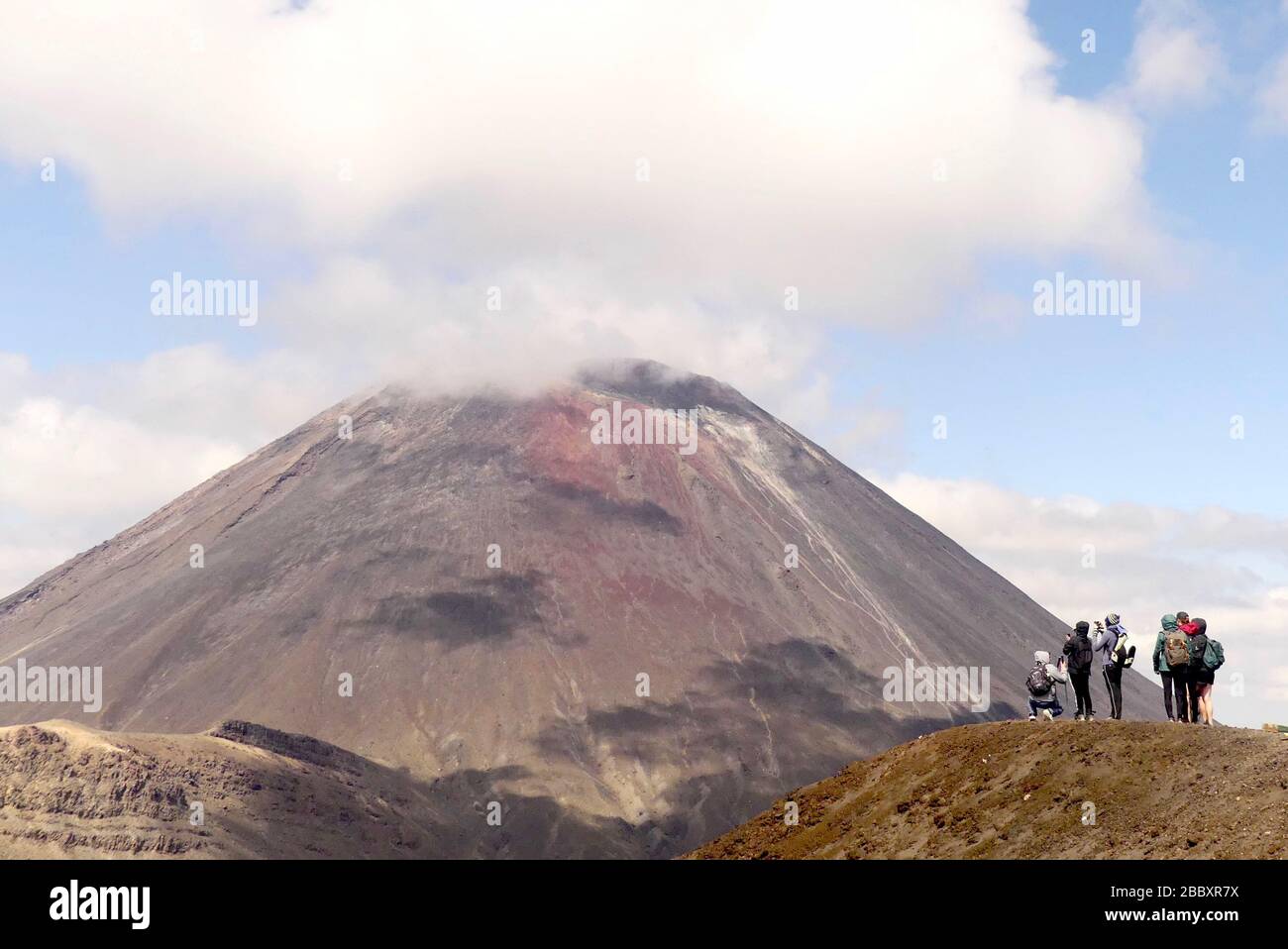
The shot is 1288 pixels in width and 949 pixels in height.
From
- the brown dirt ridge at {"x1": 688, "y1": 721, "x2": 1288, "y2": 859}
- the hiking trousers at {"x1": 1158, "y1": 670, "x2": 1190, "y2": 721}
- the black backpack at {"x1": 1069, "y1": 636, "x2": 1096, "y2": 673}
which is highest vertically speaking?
the black backpack at {"x1": 1069, "y1": 636, "x2": 1096, "y2": 673}

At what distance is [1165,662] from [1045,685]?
3.96 meters

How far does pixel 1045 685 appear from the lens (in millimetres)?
37969

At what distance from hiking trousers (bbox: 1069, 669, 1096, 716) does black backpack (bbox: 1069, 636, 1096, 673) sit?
0.23m

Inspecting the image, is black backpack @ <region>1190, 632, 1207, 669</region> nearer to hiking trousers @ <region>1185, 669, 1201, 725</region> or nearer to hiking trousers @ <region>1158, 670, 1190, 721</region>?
hiking trousers @ <region>1185, 669, 1201, 725</region>

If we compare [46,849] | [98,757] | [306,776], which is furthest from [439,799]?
[46,849]

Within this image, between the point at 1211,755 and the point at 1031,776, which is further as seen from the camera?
the point at 1031,776

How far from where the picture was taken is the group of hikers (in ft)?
114

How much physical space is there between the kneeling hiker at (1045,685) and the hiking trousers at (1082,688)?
309 mm

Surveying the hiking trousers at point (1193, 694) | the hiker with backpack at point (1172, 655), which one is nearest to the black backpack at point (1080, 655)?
the hiker with backpack at point (1172, 655)

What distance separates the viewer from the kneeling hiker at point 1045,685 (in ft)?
123

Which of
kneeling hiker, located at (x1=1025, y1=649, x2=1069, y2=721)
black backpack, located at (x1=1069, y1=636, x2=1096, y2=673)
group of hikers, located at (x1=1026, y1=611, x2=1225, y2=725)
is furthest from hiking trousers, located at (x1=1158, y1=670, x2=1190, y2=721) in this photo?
kneeling hiker, located at (x1=1025, y1=649, x2=1069, y2=721)

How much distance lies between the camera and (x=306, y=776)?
162m

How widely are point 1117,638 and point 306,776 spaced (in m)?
143
